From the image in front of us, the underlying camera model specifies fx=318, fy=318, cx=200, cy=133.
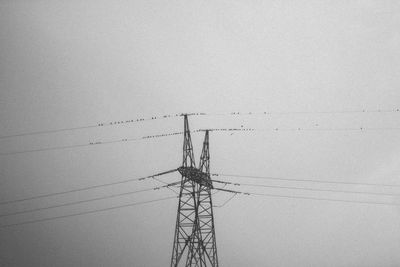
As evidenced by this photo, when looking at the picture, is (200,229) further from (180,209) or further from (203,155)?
(203,155)

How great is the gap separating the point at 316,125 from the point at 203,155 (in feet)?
36.1

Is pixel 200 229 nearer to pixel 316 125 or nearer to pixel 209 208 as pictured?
pixel 209 208

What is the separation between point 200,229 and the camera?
2622 centimetres

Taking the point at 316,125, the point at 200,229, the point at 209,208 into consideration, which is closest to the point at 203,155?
the point at 209,208

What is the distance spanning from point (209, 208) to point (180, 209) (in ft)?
7.91

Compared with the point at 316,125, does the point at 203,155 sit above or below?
below

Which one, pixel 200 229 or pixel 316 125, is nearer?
pixel 200 229

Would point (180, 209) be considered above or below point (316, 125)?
below

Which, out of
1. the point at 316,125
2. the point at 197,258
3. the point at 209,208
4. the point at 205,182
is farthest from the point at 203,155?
the point at 316,125

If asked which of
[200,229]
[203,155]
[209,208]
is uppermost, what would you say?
[203,155]

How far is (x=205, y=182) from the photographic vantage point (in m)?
25.4

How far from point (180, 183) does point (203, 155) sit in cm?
303

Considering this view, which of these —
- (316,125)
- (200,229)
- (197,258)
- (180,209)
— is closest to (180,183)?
(180,209)

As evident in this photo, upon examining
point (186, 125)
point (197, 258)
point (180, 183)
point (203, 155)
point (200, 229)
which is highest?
point (186, 125)
